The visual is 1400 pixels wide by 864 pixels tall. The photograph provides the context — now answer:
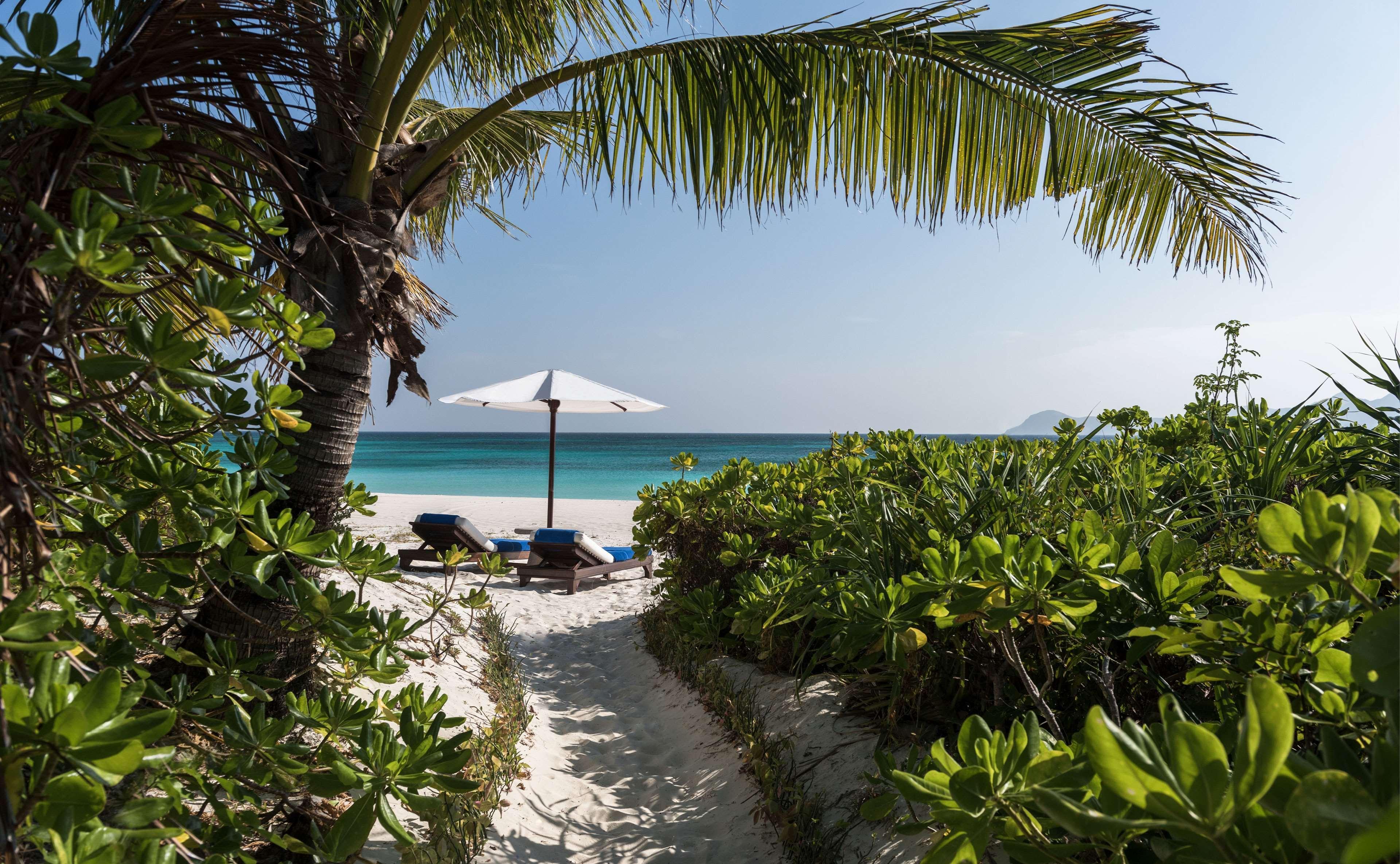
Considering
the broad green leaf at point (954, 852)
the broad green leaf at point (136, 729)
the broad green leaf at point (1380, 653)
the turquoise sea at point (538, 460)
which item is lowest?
the turquoise sea at point (538, 460)

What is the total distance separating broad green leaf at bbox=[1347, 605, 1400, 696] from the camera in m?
0.58

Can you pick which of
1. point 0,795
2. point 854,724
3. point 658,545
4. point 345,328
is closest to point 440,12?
point 345,328

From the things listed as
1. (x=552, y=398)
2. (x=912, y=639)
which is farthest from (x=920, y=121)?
(x=552, y=398)

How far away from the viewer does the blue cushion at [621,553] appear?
9.23 meters

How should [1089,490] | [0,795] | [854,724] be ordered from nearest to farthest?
[0,795] < [1089,490] < [854,724]

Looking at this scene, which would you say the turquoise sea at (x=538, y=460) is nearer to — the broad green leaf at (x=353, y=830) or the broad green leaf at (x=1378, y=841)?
the broad green leaf at (x=353, y=830)

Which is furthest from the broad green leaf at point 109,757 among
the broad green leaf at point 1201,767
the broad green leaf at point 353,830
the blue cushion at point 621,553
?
the blue cushion at point 621,553

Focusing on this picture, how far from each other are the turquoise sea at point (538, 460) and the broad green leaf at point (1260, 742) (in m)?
21.2

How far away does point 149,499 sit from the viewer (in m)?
1.27

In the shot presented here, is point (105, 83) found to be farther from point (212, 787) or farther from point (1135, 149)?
point (1135, 149)

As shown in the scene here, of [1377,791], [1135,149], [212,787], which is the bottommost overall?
[212,787]

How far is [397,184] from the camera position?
2.90 meters

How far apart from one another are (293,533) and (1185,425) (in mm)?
5135

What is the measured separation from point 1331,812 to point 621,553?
9.34 meters
